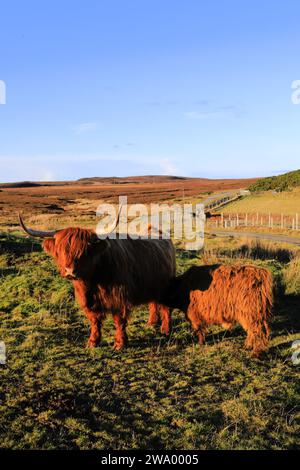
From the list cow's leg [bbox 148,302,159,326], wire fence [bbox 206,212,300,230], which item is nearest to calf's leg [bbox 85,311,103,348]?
cow's leg [bbox 148,302,159,326]

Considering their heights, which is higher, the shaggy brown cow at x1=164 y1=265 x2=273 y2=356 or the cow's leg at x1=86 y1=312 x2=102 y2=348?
the shaggy brown cow at x1=164 y1=265 x2=273 y2=356

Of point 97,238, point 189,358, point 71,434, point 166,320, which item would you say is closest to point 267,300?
point 189,358

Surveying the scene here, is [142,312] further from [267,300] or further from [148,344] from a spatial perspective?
[267,300]

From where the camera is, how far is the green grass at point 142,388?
374 cm

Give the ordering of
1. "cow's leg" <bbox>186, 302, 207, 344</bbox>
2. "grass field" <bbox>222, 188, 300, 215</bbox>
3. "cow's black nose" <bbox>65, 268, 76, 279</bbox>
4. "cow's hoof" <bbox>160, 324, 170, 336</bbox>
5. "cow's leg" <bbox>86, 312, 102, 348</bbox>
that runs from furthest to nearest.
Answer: "grass field" <bbox>222, 188, 300, 215</bbox>, "cow's hoof" <bbox>160, 324, 170, 336</bbox>, "cow's leg" <bbox>186, 302, 207, 344</bbox>, "cow's leg" <bbox>86, 312, 102, 348</bbox>, "cow's black nose" <bbox>65, 268, 76, 279</bbox>

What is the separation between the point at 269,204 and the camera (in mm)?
48094

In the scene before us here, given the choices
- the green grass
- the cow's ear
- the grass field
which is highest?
the grass field

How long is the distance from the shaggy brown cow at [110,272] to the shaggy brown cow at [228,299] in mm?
429

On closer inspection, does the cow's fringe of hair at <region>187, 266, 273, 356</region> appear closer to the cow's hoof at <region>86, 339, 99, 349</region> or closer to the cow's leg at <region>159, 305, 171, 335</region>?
the cow's leg at <region>159, 305, 171, 335</region>

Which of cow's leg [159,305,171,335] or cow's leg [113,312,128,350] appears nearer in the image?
cow's leg [113,312,128,350]

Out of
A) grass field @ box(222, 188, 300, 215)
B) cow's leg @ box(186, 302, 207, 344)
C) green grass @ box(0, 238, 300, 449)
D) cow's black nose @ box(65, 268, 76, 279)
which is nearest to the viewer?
green grass @ box(0, 238, 300, 449)

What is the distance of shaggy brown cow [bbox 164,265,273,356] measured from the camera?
5.86 meters

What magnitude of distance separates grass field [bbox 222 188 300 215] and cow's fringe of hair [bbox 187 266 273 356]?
34.8 metres
